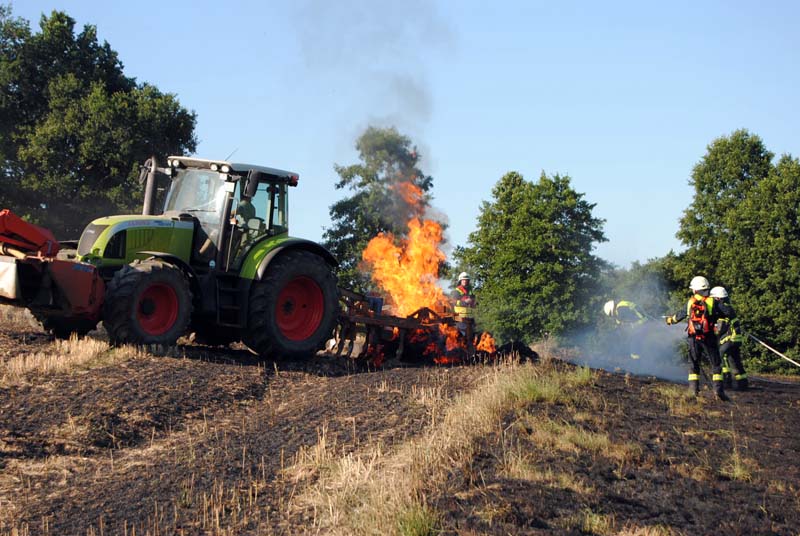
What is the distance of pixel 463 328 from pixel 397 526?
10.5 metres

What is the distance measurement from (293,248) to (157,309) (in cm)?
263

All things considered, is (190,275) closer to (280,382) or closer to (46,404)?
(280,382)

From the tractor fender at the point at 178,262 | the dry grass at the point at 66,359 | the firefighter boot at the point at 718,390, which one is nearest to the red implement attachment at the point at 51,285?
the dry grass at the point at 66,359

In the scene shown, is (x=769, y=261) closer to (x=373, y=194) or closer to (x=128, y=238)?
(x=373, y=194)

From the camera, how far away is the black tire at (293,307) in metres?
13.7

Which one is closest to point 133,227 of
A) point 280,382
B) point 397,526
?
point 280,382

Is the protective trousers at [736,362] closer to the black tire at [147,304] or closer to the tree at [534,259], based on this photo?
the black tire at [147,304]

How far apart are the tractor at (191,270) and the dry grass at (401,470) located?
191 inches

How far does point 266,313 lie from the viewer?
13656mm

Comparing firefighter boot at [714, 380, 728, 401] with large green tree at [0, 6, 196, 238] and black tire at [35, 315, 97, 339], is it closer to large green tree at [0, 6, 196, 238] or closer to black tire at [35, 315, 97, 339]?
black tire at [35, 315, 97, 339]

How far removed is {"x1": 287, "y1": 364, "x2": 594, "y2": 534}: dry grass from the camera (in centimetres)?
628

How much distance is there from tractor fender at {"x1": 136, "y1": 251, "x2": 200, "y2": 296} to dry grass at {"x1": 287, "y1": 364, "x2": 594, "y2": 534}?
5.26m

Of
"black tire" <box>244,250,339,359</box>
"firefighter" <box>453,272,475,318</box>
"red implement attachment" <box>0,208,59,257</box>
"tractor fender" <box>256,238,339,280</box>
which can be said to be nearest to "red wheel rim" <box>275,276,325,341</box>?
"black tire" <box>244,250,339,359</box>

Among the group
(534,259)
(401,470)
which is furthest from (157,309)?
(534,259)
